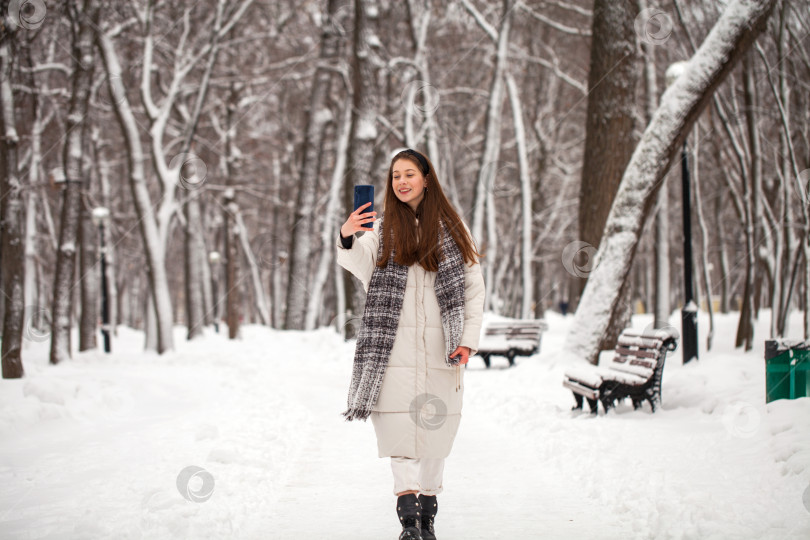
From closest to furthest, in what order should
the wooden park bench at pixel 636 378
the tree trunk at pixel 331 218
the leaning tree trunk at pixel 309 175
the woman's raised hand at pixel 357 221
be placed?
→ the woman's raised hand at pixel 357 221, the wooden park bench at pixel 636 378, the leaning tree trunk at pixel 309 175, the tree trunk at pixel 331 218

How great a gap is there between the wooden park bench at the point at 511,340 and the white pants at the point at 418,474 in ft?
25.3

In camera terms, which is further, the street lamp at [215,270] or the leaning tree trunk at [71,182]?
the street lamp at [215,270]

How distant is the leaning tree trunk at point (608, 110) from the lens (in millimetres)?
9664

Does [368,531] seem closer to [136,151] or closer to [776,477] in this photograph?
[776,477]

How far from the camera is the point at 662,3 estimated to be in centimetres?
1476

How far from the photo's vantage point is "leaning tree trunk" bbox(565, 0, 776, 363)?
731cm

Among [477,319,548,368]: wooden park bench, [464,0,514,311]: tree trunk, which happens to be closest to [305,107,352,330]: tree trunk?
[464,0,514,311]: tree trunk

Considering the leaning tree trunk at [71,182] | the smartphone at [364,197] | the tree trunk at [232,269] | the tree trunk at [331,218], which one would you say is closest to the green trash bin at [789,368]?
the smartphone at [364,197]

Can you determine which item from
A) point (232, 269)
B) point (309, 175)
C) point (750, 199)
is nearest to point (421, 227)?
point (750, 199)

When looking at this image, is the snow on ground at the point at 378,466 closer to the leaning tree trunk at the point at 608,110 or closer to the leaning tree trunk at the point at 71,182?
the leaning tree trunk at the point at 608,110

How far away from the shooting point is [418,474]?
10.9 ft

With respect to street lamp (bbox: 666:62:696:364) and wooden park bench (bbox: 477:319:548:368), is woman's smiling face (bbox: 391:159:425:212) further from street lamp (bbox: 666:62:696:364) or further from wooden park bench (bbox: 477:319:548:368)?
wooden park bench (bbox: 477:319:548:368)

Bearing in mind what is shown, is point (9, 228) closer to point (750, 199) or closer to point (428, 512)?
point (428, 512)

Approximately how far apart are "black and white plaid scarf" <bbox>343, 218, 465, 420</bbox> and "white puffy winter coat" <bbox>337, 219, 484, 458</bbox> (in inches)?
1.9
